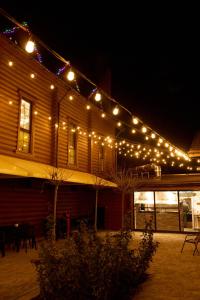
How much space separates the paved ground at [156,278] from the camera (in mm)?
5352

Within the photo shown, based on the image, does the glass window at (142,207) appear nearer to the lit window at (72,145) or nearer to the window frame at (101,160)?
the window frame at (101,160)

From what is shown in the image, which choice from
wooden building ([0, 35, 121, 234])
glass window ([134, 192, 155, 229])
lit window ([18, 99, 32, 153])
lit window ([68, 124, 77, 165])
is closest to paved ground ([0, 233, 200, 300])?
wooden building ([0, 35, 121, 234])

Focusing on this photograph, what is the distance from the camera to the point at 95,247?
4816 millimetres

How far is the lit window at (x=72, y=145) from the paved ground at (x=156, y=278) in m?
5.38

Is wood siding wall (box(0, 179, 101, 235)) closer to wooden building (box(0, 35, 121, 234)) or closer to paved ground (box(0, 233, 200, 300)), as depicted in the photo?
wooden building (box(0, 35, 121, 234))


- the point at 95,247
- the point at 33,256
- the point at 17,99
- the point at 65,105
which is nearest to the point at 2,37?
the point at 17,99

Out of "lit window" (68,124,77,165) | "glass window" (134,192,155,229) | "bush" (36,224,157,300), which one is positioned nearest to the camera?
"bush" (36,224,157,300)

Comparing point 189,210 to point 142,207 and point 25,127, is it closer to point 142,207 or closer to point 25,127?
point 142,207

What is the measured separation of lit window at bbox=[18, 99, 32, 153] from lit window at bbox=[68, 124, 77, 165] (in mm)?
3037

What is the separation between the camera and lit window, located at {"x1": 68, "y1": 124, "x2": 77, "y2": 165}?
14130 mm

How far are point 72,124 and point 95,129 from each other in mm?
2161

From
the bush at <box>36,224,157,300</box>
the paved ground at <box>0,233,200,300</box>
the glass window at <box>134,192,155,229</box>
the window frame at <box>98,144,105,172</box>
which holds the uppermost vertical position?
the window frame at <box>98,144,105,172</box>

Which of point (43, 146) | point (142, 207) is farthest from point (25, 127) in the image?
point (142, 207)

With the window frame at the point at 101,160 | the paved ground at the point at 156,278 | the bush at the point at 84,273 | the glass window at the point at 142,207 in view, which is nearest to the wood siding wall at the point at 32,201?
the paved ground at the point at 156,278
